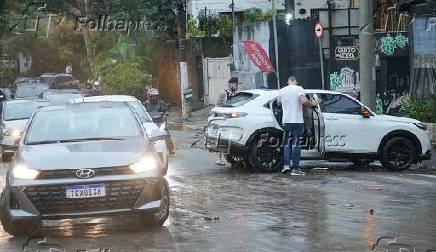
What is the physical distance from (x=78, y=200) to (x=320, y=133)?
7398mm

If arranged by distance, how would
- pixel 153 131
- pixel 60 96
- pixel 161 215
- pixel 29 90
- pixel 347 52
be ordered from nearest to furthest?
pixel 161 215 → pixel 153 131 → pixel 347 52 → pixel 60 96 → pixel 29 90

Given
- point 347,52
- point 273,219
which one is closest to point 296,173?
point 273,219

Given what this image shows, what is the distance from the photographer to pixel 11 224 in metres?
8.61

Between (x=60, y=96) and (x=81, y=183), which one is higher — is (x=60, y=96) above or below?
below

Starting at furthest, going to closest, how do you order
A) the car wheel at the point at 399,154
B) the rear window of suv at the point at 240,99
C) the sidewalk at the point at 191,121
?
the sidewalk at the point at 191,121 < the car wheel at the point at 399,154 < the rear window of suv at the point at 240,99

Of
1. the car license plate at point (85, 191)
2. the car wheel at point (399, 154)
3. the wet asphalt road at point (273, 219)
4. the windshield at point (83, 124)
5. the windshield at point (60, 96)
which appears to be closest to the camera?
the wet asphalt road at point (273, 219)

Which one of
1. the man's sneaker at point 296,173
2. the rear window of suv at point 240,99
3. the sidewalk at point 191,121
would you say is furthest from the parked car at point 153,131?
the sidewalk at point 191,121

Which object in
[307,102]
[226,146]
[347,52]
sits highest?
[347,52]

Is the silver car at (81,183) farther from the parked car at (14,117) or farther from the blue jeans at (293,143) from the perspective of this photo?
the parked car at (14,117)

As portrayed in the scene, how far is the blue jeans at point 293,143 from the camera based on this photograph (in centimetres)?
1434

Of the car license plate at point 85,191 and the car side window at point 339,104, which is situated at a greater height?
the car side window at point 339,104

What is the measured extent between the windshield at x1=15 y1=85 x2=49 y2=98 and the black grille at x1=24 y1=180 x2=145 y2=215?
24941 millimetres

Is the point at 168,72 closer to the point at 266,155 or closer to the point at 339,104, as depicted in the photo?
the point at 339,104

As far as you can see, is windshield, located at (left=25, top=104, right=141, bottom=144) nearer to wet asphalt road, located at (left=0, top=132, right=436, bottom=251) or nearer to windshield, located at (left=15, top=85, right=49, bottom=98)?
wet asphalt road, located at (left=0, top=132, right=436, bottom=251)
